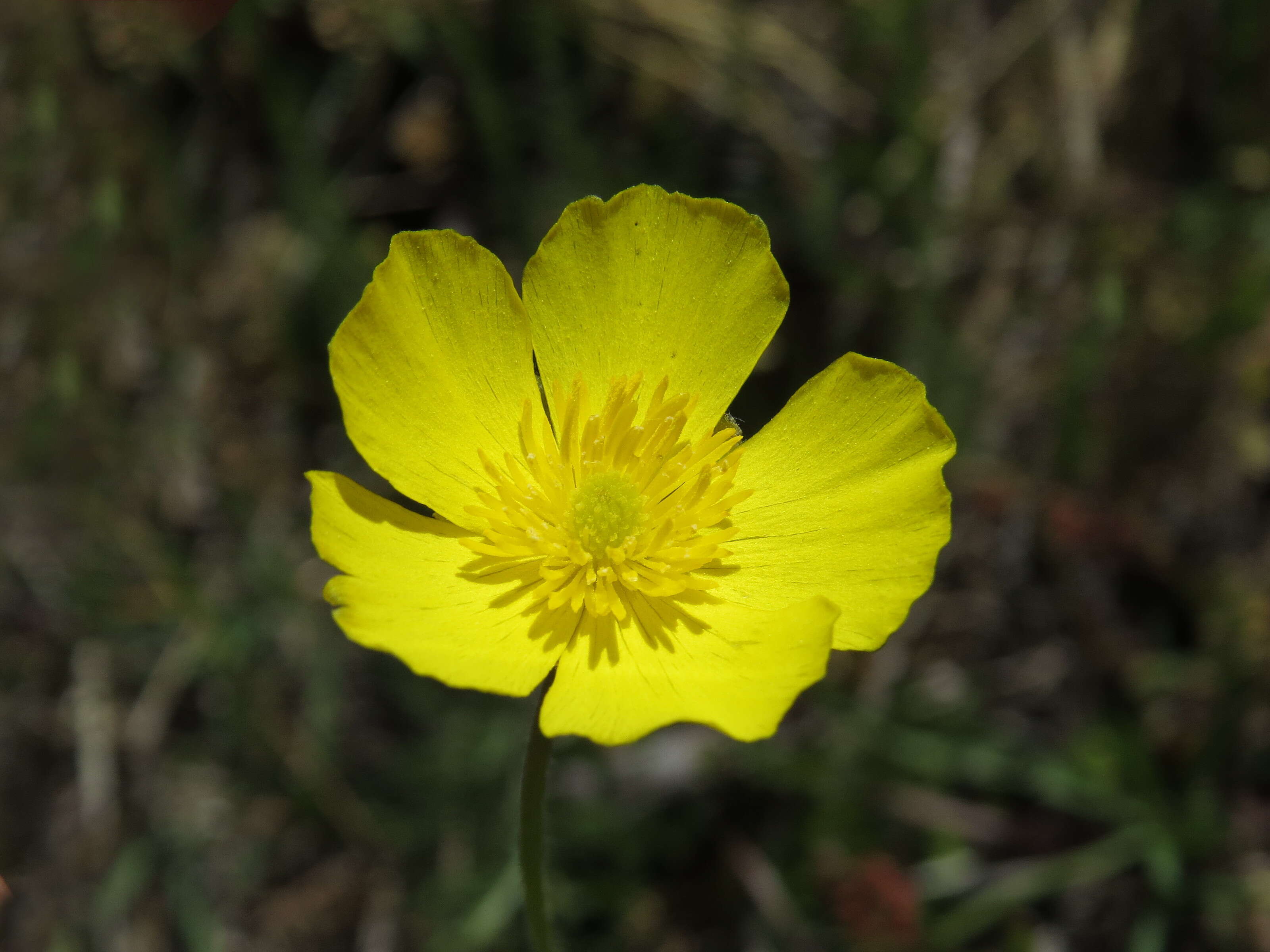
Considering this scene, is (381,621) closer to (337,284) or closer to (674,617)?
(674,617)

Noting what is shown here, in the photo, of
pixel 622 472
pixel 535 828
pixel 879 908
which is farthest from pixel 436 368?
pixel 879 908

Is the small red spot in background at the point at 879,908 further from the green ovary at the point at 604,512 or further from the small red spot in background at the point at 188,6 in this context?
the small red spot in background at the point at 188,6

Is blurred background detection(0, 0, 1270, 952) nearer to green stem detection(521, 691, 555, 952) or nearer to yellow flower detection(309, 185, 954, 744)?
green stem detection(521, 691, 555, 952)

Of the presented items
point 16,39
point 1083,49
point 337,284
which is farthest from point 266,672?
point 1083,49

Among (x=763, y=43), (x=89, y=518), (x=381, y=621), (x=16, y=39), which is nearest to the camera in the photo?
(x=381, y=621)

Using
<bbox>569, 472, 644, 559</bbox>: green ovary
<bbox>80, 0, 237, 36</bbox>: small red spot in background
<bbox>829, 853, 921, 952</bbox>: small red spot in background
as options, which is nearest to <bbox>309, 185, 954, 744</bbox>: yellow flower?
<bbox>569, 472, 644, 559</bbox>: green ovary

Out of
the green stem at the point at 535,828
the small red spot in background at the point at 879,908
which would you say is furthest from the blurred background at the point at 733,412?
the green stem at the point at 535,828

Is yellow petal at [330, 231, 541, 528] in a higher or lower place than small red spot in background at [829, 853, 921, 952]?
higher

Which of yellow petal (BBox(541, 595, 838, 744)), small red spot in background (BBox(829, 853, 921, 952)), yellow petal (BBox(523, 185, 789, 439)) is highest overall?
yellow petal (BBox(523, 185, 789, 439))
